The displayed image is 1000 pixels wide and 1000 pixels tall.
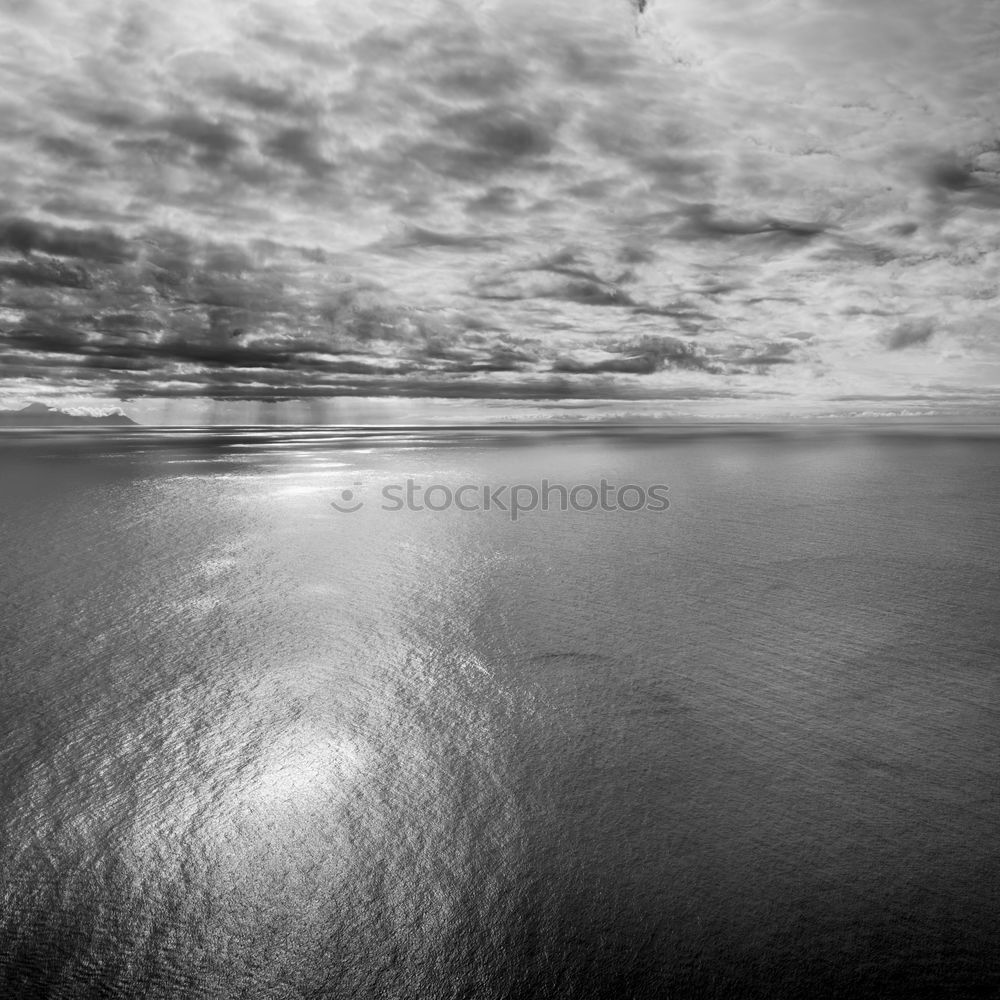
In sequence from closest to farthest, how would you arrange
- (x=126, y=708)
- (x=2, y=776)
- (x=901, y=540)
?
(x=2, y=776) → (x=126, y=708) → (x=901, y=540)

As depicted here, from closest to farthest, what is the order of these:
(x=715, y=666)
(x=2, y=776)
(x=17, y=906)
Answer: (x=17, y=906), (x=2, y=776), (x=715, y=666)

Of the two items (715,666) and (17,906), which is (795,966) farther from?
(17,906)

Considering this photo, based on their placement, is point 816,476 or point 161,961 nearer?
point 161,961

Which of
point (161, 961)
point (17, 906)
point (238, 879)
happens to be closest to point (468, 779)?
point (238, 879)

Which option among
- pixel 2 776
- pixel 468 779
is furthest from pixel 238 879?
pixel 2 776

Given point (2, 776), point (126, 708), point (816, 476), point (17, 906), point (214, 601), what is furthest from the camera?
point (816, 476)

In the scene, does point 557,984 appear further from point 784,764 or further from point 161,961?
point 784,764
